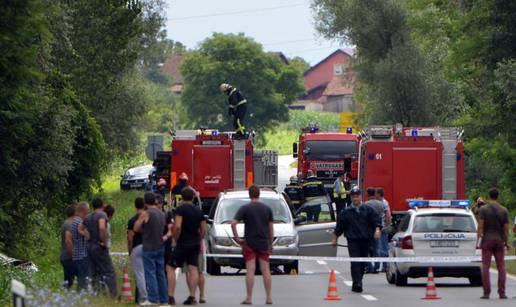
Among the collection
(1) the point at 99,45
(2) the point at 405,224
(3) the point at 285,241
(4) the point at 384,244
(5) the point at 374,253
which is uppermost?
(1) the point at 99,45

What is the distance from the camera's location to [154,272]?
18.7 m

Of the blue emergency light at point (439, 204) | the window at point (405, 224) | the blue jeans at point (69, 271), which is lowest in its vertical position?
the blue jeans at point (69, 271)

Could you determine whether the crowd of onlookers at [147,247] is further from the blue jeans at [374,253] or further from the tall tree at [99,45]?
the tall tree at [99,45]

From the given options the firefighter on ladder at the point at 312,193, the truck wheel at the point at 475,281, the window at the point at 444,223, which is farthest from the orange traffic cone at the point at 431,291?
the firefighter on ladder at the point at 312,193

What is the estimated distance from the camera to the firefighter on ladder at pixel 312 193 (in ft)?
98.4

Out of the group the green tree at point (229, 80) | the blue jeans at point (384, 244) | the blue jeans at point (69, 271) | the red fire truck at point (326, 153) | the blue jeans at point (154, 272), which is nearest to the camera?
the blue jeans at point (154, 272)

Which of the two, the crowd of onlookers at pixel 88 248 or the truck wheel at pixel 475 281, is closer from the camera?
the crowd of onlookers at pixel 88 248

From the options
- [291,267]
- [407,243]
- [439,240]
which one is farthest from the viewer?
[291,267]

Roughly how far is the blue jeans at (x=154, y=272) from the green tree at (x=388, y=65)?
44.4 m

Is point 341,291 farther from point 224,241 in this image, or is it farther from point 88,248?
point 88,248

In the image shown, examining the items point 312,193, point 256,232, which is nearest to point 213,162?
point 312,193

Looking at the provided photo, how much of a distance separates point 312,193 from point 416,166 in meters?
4.98

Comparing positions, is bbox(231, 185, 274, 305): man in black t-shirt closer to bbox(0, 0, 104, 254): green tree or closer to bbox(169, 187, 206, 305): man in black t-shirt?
bbox(169, 187, 206, 305): man in black t-shirt

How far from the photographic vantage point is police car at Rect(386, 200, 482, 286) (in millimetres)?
22719
